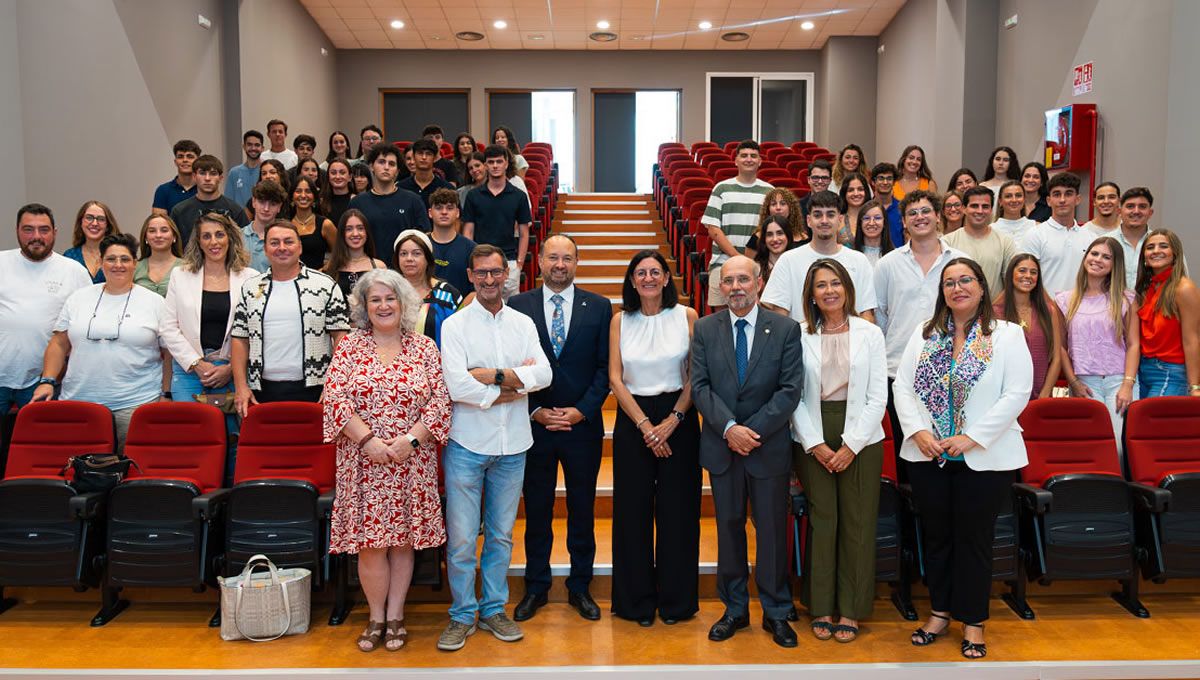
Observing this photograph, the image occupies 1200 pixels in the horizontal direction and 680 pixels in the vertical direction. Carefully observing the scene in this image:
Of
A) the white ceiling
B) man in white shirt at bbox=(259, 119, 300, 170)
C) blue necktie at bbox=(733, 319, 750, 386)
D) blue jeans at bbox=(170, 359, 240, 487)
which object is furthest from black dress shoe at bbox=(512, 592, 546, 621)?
the white ceiling

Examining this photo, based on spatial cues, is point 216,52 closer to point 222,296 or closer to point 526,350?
point 222,296

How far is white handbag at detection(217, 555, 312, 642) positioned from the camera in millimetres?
3346

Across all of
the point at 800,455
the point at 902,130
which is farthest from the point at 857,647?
the point at 902,130

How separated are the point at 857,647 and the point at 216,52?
8370mm

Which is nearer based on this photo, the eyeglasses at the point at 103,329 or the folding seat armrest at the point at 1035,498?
the folding seat armrest at the point at 1035,498

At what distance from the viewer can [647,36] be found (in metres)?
12.6

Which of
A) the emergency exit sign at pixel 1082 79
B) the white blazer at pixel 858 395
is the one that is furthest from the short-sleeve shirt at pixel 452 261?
the emergency exit sign at pixel 1082 79

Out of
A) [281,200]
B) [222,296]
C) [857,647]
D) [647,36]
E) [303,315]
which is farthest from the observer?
[647,36]

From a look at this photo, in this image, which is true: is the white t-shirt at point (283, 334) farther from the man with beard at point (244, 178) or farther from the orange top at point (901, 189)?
the orange top at point (901, 189)

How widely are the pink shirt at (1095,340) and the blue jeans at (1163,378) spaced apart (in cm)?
15

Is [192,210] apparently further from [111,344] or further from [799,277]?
[799,277]

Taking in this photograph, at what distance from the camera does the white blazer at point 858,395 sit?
3.23 m

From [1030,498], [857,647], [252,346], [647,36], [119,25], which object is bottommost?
[857,647]

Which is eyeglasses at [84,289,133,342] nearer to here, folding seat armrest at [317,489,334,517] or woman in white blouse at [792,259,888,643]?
folding seat armrest at [317,489,334,517]
